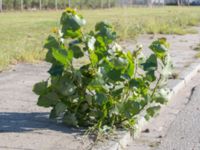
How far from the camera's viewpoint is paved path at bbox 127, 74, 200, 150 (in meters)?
6.95

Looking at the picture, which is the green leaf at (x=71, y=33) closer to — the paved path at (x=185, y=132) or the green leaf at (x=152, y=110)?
the green leaf at (x=152, y=110)

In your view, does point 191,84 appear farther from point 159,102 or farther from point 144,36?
point 144,36

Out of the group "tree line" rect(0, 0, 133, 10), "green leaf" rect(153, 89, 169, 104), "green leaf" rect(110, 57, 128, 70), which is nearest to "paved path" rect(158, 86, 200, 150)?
"green leaf" rect(153, 89, 169, 104)

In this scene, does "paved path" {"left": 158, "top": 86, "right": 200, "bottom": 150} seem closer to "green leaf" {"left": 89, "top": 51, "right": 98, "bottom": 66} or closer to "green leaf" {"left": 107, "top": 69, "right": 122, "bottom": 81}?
"green leaf" {"left": 107, "top": 69, "right": 122, "bottom": 81}

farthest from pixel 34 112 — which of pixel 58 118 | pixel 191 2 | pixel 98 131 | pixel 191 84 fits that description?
pixel 191 2

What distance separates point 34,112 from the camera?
7887 mm

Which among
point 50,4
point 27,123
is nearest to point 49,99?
point 27,123

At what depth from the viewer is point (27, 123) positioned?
7.23m

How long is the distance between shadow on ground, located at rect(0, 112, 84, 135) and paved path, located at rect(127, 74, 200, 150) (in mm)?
872

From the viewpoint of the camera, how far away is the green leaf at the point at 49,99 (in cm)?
708

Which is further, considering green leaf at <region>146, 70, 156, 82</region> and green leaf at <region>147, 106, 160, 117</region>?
green leaf at <region>147, 106, 160, 117</region>

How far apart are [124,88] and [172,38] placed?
15.0 metres

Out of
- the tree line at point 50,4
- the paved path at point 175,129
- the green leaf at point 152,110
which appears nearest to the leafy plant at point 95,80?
the green leaf at point 152,110

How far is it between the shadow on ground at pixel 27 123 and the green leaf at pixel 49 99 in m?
0.25
